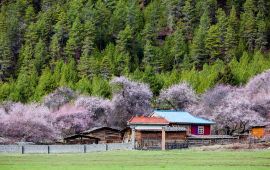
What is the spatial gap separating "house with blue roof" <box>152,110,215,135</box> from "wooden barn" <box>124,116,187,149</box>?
6935mm

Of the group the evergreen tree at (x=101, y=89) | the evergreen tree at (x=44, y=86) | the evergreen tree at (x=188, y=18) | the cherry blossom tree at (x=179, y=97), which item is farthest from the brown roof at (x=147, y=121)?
the evergreen tree at (x=188, y=18)

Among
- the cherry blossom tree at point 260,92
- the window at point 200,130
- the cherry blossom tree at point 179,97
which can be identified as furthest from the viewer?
the cherry blossom tree at point 179,97

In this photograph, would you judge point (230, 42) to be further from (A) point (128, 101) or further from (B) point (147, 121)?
(B) point (147, 121)

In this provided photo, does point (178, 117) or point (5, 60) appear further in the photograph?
point (5, 60)

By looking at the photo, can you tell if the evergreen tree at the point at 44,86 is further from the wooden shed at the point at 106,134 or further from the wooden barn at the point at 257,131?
the wooden barn at the point at 257,131

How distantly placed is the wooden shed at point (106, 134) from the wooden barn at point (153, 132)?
29.0 ft

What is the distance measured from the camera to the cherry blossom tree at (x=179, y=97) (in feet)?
378

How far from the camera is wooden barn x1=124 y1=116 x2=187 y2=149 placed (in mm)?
75188

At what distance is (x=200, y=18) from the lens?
173m

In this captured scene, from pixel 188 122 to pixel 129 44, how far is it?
7902cm

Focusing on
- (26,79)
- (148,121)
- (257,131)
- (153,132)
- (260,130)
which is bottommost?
(153,132)

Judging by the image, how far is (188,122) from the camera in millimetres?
85750

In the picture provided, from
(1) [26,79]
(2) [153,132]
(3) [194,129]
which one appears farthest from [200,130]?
(1) [26,79]

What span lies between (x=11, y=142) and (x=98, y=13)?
103 meters
